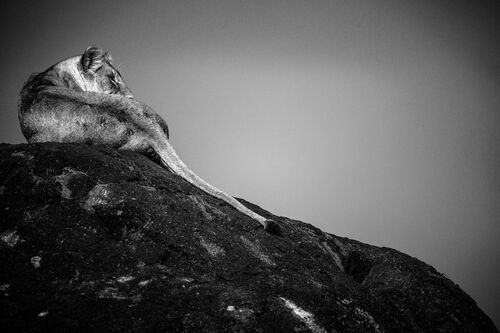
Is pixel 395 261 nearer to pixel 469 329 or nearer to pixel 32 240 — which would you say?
pixel 469 329

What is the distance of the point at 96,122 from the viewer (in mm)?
5035

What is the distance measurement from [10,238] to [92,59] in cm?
486

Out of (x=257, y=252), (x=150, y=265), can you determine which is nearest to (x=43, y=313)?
(x=150, y=265)

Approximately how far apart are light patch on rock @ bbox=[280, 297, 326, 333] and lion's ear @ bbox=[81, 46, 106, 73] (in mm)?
6353

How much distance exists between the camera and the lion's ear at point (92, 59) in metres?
6.64

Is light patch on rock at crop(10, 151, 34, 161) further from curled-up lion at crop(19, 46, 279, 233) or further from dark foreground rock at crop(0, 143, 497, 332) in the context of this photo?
curled-up lion at crop(19, 46, 279, 233)

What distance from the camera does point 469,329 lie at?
4.50 metres

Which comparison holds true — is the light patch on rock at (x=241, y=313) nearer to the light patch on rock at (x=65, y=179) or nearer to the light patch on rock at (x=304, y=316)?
the light patch on rock at (x=304, y=316)

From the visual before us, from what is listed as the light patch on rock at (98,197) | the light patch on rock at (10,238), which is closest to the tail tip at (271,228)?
the light patch on rock at (98,197)

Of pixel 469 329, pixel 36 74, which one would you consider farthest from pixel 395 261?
pixel 36 74

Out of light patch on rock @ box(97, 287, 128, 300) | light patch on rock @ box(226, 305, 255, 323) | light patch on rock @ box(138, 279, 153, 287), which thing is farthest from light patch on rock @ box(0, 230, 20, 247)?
light patch on rock @ box(226, 305, 255, 323)

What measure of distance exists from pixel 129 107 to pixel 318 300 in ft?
14.0

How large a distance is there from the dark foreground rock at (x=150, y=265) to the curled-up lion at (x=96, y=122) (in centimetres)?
50

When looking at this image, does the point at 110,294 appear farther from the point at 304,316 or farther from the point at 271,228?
the point at 271,228
